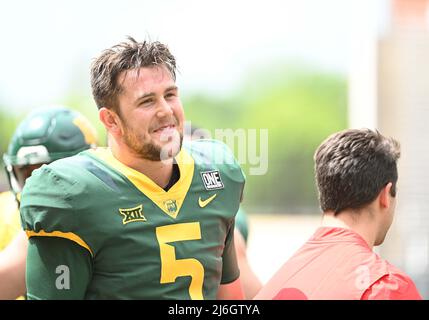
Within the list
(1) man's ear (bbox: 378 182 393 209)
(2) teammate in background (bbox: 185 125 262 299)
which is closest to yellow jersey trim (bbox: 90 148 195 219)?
(1) man's ear (bbox: 378 182 393 209)

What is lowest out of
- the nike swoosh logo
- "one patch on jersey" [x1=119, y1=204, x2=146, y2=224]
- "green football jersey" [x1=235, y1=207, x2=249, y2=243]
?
"green football jersey" [x1=235, y1=207, x2=249, y2=243]

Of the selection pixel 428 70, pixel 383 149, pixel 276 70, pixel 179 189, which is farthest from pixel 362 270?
pixel 276 70

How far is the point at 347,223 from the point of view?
242 cm

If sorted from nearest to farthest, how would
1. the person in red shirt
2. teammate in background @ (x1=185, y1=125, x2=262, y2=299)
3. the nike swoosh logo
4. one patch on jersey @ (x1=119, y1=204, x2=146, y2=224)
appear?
the person in red shirt → one patch on jersey @ (x1=119, y1=204, x2=146, y2=224) → the nike swoosh logo → teammate in background @ (x1=185, y1=125, x2=262, y2=299)

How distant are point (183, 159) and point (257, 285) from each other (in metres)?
0.76

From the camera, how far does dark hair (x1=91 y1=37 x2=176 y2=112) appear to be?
2.41 m

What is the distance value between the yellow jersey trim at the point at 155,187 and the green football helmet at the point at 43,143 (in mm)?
841

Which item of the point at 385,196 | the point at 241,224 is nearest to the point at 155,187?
the point at 385,196

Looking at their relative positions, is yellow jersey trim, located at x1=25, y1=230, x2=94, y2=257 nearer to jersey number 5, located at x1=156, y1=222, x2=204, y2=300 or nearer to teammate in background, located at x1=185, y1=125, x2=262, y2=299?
jersey number 5, located at x1=156, y1=222, x2=204, y2=300

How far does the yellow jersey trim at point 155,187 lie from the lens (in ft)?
8.05

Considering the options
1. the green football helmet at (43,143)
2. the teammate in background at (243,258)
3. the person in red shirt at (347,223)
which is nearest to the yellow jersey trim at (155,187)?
the person in red shirt at (347,223)

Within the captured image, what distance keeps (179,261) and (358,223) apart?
0.53 meters

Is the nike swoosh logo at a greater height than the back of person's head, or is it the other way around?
the back of person's head

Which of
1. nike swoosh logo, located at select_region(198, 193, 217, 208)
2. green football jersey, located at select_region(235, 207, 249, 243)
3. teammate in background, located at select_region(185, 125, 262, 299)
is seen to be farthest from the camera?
green football jersey, located at select_region(235, 207, 249, 243)
